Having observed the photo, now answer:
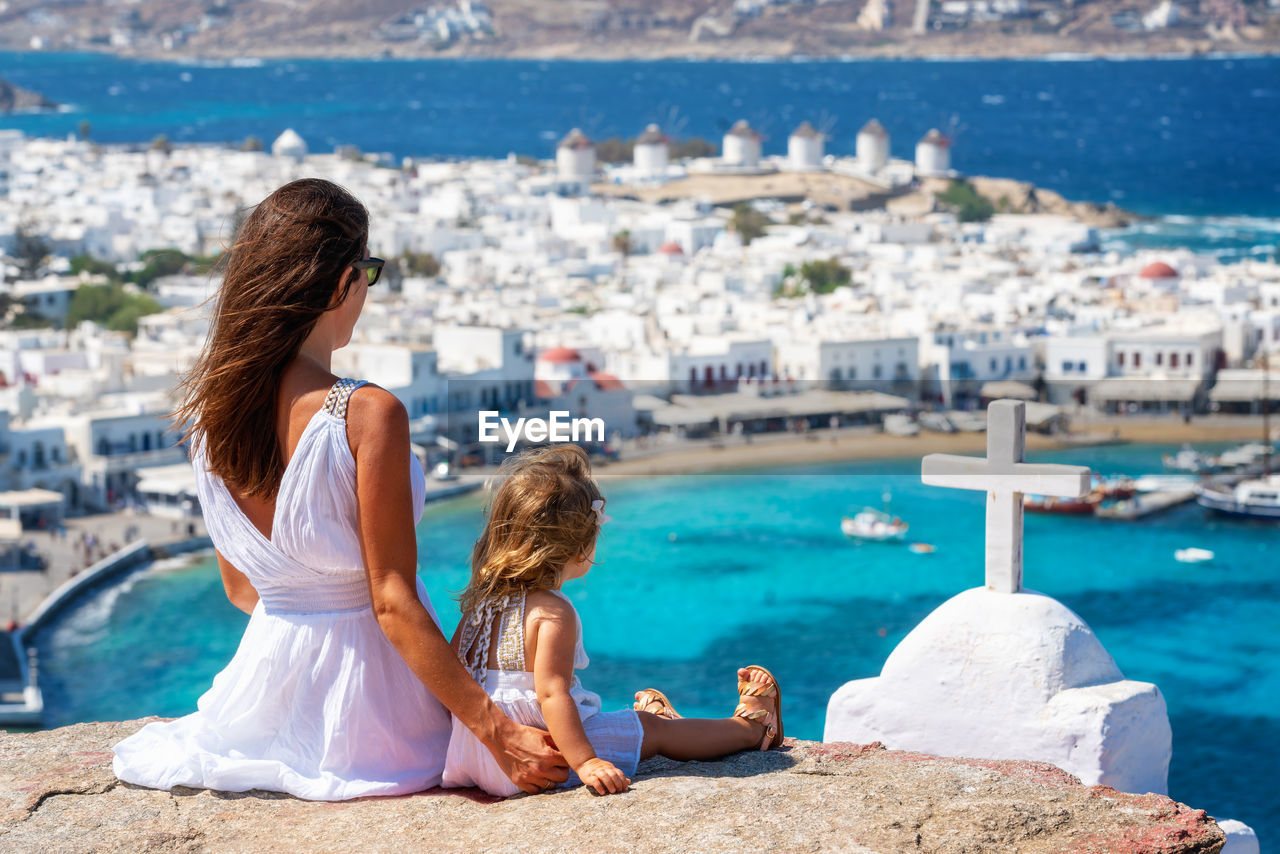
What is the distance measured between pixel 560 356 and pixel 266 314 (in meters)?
20.0

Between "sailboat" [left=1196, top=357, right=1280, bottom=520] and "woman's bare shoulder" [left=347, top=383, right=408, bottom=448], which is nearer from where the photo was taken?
"woman's bare shoulder" [left=347, top=383, right=408, bottom=448]

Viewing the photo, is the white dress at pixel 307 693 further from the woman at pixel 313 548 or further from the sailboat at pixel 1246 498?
the sailboat at pixel 1246 498

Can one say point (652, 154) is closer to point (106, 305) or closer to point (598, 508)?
point (106, 305)

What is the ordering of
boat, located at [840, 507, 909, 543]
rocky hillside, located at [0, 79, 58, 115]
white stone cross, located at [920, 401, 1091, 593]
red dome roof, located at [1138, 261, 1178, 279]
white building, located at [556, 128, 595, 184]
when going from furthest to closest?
rocky hillside, located at [0, 79, 58, 115] < white building, located at [556, 128, 595, 184] < red dome roof, located at [1138, 261, 1178, 279] < boat, located at [840, 507, 909, 543] < white stone cross, located at [920, 401, 1091, 593]

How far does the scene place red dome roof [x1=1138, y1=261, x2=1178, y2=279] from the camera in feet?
93.9

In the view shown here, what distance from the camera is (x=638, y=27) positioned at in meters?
119

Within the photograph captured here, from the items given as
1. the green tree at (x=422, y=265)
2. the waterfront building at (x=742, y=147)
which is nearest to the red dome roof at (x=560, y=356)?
the green tree at (x=422, y=265)

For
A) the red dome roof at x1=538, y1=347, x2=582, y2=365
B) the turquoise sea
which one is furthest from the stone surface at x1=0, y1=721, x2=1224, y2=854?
the red dome roof at x1=538, y1=347, x2=582, y2=365

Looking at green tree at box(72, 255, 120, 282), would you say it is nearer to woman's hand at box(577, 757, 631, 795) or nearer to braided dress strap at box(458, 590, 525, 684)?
braided dress strap at box(458, 590, 525, 684)

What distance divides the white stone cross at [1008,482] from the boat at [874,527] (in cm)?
1609

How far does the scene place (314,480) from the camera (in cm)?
213

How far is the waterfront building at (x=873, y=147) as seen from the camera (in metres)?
49.8

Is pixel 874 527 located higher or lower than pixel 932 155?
lower

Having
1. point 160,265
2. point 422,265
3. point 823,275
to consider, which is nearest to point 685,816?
point 823,275
